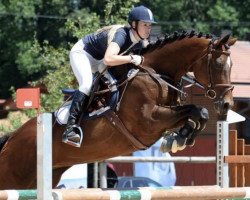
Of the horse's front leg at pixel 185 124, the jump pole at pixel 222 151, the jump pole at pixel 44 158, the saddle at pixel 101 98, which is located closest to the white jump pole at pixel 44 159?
the jump pole at pixel 44 158

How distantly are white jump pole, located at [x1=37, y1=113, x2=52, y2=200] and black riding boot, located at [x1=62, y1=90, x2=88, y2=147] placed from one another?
2.31 meters

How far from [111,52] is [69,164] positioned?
4.09 feet

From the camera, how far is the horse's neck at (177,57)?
7.23 metres

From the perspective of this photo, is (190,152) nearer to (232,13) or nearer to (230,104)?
(230,104)

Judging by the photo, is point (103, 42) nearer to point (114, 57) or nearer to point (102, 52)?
point (102, 52)

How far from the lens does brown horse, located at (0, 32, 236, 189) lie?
22.7 ft

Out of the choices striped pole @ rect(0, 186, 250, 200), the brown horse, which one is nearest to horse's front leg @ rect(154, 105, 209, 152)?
the brown horse

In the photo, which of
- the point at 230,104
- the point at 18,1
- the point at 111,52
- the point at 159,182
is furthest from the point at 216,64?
the point at 18,1

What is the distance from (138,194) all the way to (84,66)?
2.47 m

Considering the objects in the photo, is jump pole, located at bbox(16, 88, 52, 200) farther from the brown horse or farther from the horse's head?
the horse's head

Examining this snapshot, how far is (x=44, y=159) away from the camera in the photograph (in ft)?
15.4

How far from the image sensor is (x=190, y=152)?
1805cm

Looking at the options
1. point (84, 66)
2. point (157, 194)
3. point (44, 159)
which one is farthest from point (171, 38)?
point (44, 159)

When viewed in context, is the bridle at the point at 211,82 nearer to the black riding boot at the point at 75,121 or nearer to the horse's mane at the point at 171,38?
the horse's mane at the point at 171,38
